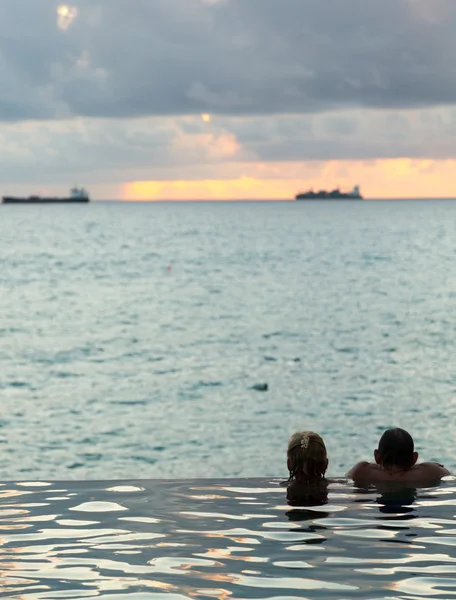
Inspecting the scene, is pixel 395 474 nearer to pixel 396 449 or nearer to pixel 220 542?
pixel 396 449

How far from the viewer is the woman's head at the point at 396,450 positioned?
39.7 feet

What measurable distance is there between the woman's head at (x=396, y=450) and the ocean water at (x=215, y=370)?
10873 mm

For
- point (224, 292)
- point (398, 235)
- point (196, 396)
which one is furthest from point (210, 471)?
point (398, 235)

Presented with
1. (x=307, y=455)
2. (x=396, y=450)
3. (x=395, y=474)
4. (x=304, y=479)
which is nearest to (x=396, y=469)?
(x=395, y=474)

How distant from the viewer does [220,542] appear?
1048cm

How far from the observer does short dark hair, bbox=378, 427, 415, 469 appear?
12078mm

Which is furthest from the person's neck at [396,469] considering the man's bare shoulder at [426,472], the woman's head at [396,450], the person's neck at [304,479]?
the person's neck at [304,479]

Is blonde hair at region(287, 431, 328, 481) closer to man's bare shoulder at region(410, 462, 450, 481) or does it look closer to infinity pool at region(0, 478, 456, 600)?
infinity pool at region(0, 478, 456, 600)

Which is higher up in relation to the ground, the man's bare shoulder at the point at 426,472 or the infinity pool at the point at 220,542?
the man's bare shoulder at the point at 426,472

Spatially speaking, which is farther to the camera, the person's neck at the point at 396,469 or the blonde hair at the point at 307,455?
the person's neck at the point at 396,469

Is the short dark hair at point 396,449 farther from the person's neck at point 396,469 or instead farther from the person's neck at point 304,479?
the person's neck at point 304,479

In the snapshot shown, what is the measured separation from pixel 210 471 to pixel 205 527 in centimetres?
1296

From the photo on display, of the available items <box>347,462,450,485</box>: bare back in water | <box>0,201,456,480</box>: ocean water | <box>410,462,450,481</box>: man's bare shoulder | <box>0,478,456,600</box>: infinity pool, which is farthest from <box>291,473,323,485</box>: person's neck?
<box>0,201,456,480</box>: ocean water

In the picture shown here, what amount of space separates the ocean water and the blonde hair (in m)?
11.3
